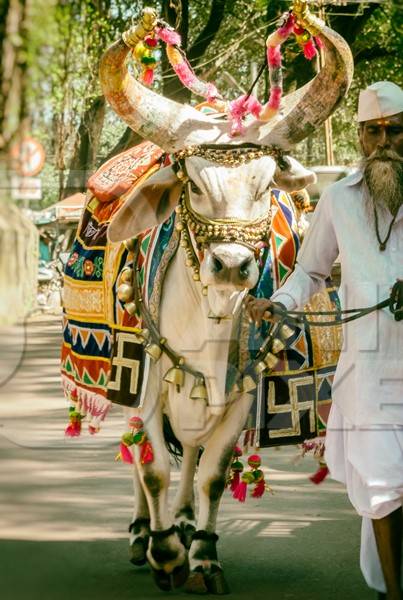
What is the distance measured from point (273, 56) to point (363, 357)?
1.34 metres

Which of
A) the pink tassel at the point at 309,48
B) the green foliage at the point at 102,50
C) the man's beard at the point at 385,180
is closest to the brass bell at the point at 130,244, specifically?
the green foliage at the point at 102,50

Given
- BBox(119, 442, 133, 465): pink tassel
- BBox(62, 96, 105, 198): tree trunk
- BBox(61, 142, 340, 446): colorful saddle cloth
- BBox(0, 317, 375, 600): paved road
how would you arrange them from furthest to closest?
BBox(62, 96, 105, 198): tree trunk → BBox(119, 442, 133, 465): pink tassel → BBox(61, 142, 340, 446): colorful saddle cloth → BBox(0, 317, 375, 600): paved road

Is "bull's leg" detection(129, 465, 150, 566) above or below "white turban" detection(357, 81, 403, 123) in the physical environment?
below

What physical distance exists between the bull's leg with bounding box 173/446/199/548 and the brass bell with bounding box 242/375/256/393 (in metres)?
0.64

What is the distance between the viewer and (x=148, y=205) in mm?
4566

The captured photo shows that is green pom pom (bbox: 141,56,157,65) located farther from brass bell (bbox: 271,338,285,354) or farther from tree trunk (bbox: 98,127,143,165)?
tree trunk (bbox: 98,127,143,165)

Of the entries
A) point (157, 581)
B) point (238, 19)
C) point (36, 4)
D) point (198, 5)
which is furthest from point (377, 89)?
point (238, 19)

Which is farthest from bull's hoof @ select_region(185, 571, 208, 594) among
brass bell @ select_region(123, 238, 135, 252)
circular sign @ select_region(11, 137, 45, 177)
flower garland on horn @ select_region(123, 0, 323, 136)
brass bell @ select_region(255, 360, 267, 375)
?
circular sign @ select_region(11, 137, 45, 177)

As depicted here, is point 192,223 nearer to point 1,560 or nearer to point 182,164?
point 182,164

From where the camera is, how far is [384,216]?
405cm

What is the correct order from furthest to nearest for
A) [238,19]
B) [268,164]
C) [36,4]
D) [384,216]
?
[238,19] < [268,164] < [384,216] < [36,4]

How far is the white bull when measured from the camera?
14.0ft

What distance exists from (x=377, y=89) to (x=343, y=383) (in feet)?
3.60

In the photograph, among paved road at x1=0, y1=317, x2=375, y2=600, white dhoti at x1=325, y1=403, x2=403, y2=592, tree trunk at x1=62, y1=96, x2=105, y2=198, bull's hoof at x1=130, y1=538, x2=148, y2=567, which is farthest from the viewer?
tree trunk at x1=62, y1=96, x2=105, y2=198
